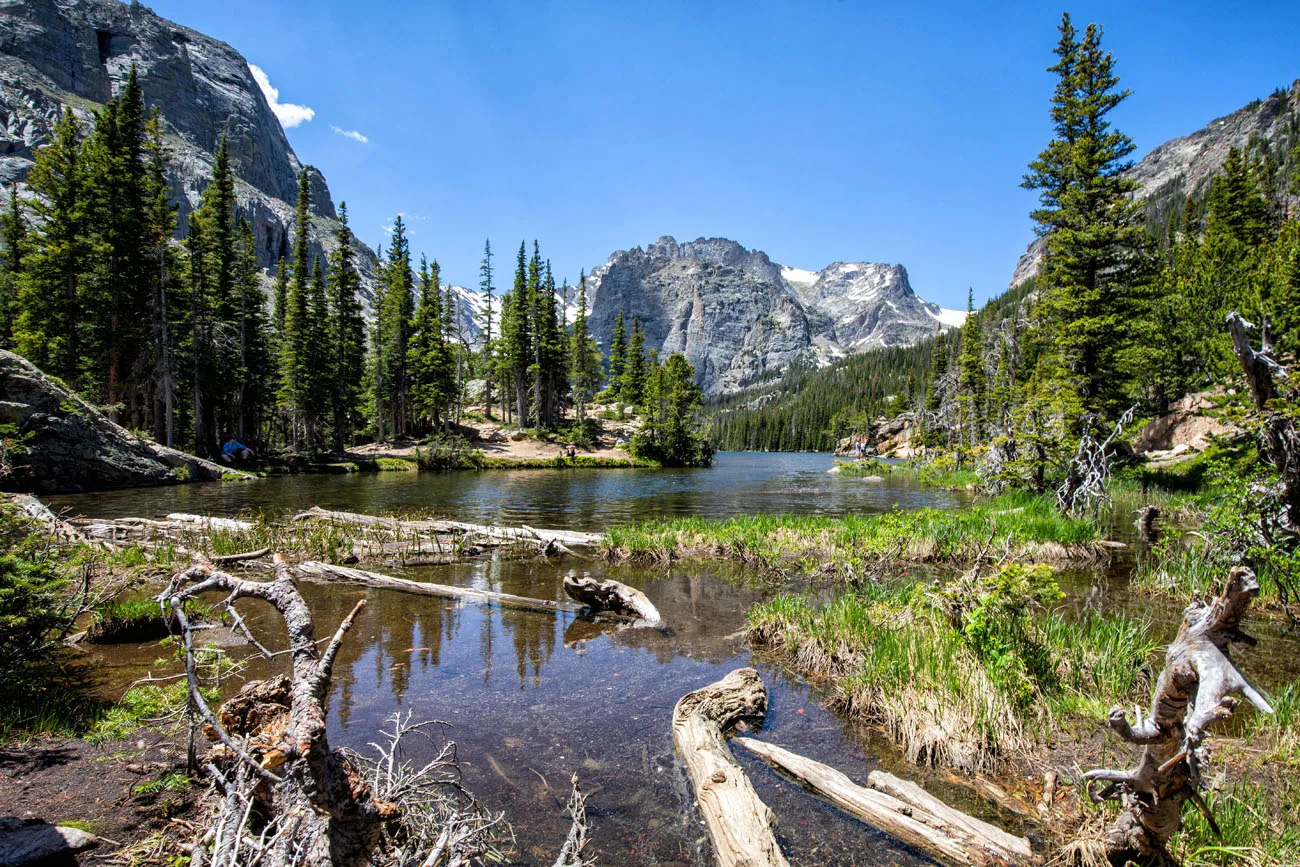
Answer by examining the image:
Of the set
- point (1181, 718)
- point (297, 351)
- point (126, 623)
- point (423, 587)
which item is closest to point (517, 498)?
point (423, 587)

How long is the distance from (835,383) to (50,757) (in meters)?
179

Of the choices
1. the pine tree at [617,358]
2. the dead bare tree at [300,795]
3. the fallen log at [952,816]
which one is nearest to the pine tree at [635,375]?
the pine tree at [617,358]

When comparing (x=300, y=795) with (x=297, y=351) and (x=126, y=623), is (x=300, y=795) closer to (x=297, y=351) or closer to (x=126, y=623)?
(x=126, y=623)

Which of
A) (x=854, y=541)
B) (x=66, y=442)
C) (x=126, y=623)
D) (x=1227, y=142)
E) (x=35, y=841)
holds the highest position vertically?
(x=1227, y=142)

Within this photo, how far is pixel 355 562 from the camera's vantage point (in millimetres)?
13148

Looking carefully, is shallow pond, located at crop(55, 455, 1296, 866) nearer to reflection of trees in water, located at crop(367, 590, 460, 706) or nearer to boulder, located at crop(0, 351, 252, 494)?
reflection of trees in water, located at crop(367, 590, 460, 706)

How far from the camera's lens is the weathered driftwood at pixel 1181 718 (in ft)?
8.57

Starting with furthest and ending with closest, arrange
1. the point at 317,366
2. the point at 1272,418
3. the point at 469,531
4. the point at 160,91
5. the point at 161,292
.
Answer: the point at 160,91 < the point at 317,366 < the point at 161,292 < the point at 469,531 < the point at 1272,418

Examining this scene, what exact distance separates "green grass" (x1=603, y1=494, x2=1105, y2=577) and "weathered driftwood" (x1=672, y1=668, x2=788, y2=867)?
276 inches

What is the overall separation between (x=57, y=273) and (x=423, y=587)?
38.9 meters

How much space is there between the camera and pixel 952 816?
4254 mm

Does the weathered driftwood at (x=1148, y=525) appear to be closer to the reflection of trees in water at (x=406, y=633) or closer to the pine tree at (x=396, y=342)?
the reflection of trees in water at (x=406, y=633)

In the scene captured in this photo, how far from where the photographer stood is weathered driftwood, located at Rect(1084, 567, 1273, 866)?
2.61 metres

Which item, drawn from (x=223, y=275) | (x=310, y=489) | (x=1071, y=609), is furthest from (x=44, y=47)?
(x=1071, y=609)
